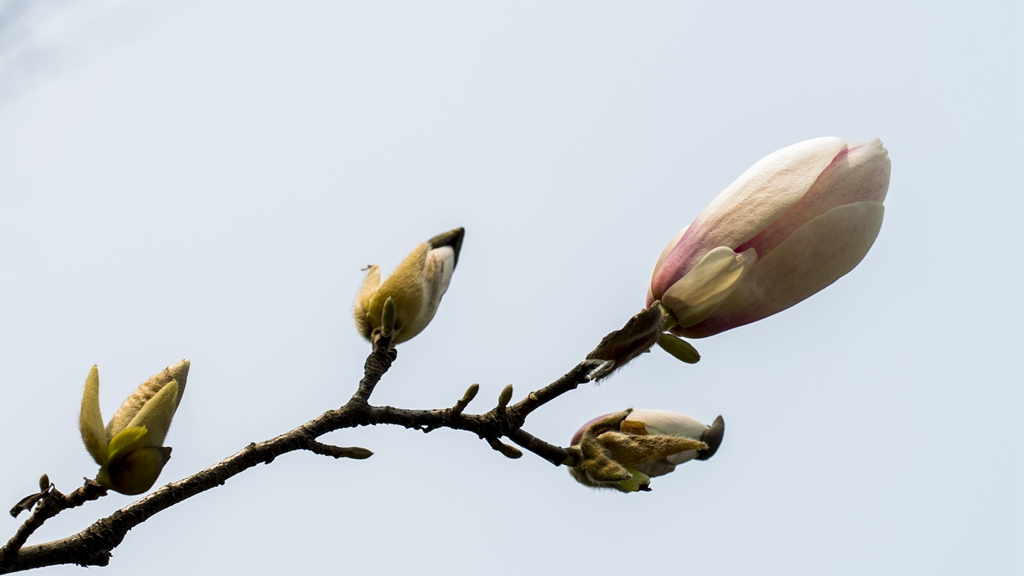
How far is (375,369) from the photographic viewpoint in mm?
1065

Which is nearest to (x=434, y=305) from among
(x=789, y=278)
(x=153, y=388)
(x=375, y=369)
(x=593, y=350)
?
(x=375, y=369)

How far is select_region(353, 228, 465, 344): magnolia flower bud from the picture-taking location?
3.60 ft

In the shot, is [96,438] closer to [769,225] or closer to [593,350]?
[593,350]

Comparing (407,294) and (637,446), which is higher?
(407,294)

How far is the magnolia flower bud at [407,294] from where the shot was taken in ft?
3.60

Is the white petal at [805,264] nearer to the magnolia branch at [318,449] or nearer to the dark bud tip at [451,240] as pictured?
the magnolia branch at [318,449]

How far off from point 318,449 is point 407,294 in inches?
9.7

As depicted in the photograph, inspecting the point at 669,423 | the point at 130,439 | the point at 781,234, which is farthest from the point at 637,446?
the point at 130,439

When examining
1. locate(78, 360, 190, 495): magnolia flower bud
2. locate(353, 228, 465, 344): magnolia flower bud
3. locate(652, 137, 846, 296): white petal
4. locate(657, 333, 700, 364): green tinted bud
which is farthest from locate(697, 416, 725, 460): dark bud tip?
locate(78, 360, 190, 495): magnolia flower bud

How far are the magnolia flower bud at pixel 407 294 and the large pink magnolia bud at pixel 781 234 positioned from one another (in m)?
0.33

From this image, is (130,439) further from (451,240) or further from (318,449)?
(451,240)

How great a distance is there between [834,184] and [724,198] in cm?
15

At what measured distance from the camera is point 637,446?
1.07 meters

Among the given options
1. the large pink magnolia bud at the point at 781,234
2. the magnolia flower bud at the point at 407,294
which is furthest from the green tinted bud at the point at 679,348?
the magnolia flower bud at the point at 407,294
